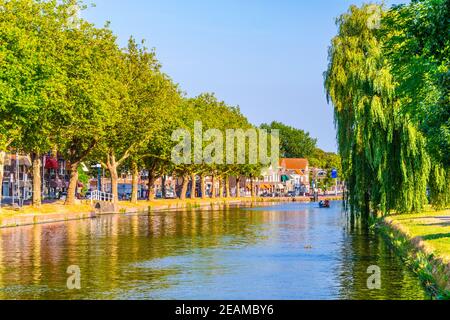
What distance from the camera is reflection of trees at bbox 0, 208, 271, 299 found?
26328mm

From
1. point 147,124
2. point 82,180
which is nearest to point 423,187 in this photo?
point 147,124

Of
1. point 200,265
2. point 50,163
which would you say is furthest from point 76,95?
point 50,163

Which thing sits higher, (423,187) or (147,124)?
(147,124)

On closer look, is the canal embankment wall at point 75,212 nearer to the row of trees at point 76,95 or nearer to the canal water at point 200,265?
the row of trees at point 76,95

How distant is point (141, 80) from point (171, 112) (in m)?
10.6

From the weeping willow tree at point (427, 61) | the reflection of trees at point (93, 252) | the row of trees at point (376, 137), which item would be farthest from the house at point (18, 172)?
the weeping willow tree at point (427, 61)

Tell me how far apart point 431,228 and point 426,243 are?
6.55 metres

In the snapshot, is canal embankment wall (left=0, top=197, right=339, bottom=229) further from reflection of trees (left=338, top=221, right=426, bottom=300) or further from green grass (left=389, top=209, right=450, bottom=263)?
green grass (left=389, top=209, right=450, bottom=263)

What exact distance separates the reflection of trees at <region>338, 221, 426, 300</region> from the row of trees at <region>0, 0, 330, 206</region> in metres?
27.9

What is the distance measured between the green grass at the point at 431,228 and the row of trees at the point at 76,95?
2897cm

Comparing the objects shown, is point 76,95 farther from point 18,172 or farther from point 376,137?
point 18,172

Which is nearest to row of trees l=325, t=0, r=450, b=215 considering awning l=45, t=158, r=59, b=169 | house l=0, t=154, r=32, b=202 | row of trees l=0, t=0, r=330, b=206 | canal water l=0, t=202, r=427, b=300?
canal water l=0, t=202, r=427, b=300

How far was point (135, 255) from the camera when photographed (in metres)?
37.1
